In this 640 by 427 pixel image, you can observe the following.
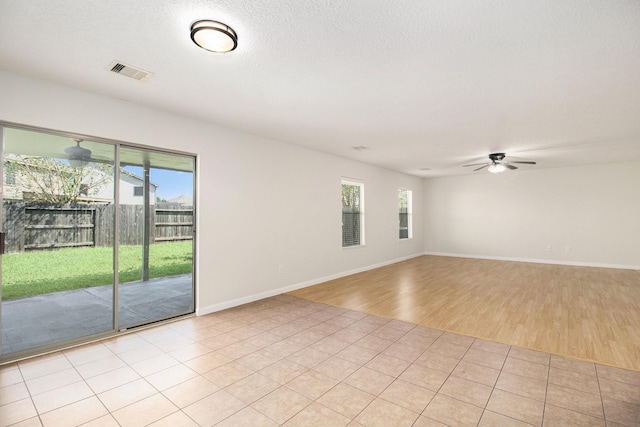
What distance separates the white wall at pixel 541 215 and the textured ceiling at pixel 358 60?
13.1 feet

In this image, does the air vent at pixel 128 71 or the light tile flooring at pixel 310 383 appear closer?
the light tile flooring at pixel 310 383

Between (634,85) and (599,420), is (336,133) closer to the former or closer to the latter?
(634,85)

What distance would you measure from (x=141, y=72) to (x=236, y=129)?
67.4 inches

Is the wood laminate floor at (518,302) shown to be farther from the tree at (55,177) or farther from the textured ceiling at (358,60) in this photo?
the tree at (55,177)

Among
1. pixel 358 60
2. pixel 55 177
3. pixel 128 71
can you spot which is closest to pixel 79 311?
pixel 55 177

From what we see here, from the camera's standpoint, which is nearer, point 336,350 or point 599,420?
point 599,420

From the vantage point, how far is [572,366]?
256 centimetres

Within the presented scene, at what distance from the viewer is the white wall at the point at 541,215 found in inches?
275

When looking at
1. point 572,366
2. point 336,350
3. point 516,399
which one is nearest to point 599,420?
point 516,399

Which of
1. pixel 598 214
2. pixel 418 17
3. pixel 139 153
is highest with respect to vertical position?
pixel 418 17

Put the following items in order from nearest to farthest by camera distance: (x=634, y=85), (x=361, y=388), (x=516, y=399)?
(x=516, y=399) → (x=361, y=388) → (x=634, y=85)

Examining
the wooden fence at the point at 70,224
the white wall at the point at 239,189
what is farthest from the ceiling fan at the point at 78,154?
the wooden fence at the point at 70,224

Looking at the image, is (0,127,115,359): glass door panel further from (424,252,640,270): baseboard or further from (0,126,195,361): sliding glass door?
(424,252,640,270): baseboard

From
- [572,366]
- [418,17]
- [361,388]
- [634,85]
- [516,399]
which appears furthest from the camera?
[634,85]
